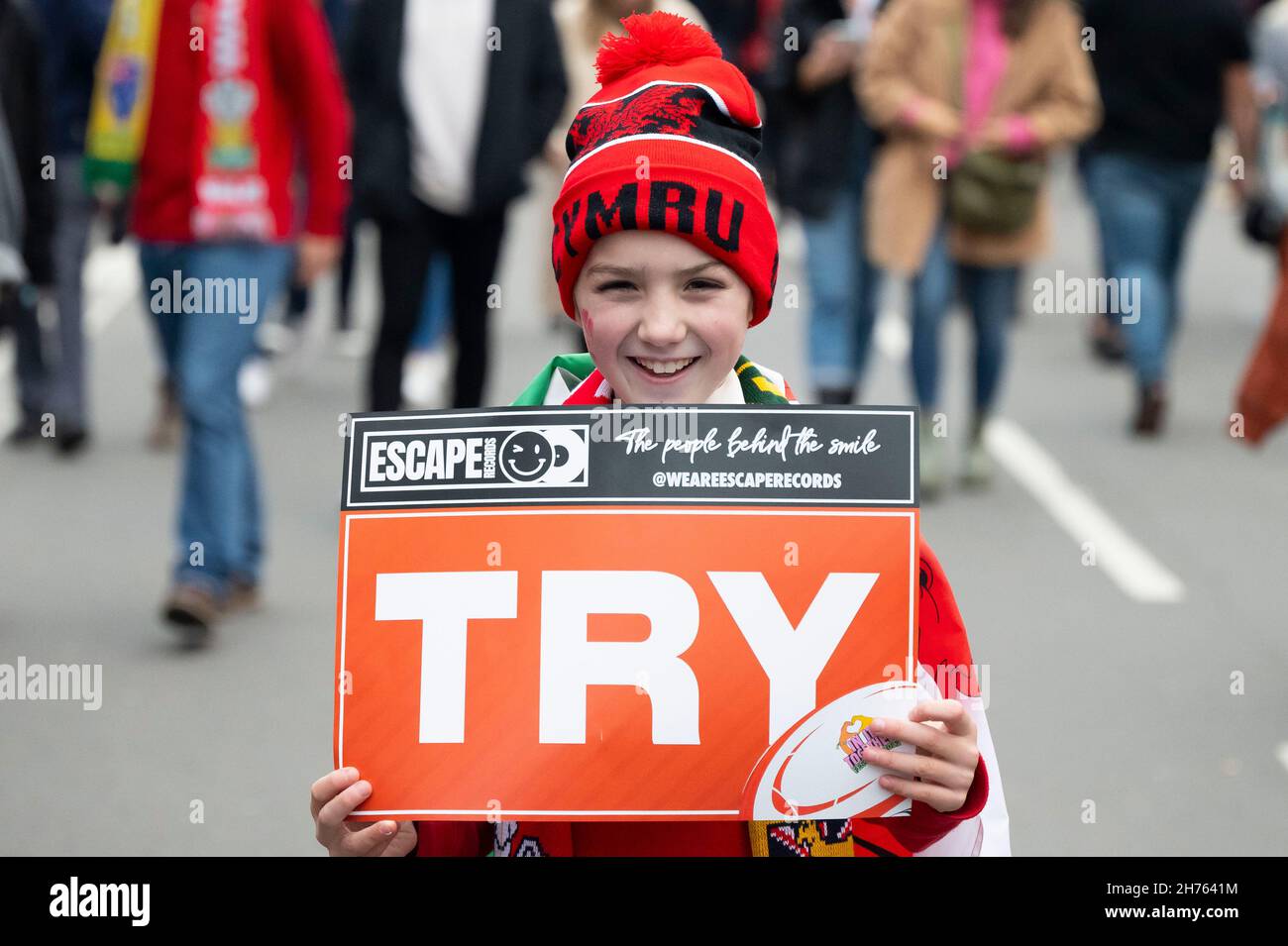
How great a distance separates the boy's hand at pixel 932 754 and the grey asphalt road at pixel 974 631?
9.10ft

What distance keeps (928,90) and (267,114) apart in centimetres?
313

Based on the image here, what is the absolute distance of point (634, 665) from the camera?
7.14ft

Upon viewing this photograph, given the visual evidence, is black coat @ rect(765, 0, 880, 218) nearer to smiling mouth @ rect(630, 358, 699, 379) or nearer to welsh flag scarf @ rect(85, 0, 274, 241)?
welsh flag scarf @ rect(85, 0, 274, 241)

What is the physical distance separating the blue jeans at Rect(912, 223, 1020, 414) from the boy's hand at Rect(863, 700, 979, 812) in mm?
6400

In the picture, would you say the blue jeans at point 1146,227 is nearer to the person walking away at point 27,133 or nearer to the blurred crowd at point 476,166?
the blurred crowd at point 476,166

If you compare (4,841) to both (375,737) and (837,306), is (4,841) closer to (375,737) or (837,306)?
(375,737)

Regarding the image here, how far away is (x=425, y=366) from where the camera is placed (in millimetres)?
10227

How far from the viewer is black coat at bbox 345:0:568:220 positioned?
718 cm

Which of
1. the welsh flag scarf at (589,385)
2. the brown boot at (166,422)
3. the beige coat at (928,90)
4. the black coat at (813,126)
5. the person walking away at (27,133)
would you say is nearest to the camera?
the welsh flag scarf at (589,385)

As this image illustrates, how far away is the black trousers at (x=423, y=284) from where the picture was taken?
729cm

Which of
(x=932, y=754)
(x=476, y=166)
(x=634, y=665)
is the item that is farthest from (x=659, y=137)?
(x=476, y=166)

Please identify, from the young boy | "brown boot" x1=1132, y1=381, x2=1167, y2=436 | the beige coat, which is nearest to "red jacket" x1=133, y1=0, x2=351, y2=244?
the beige coat
